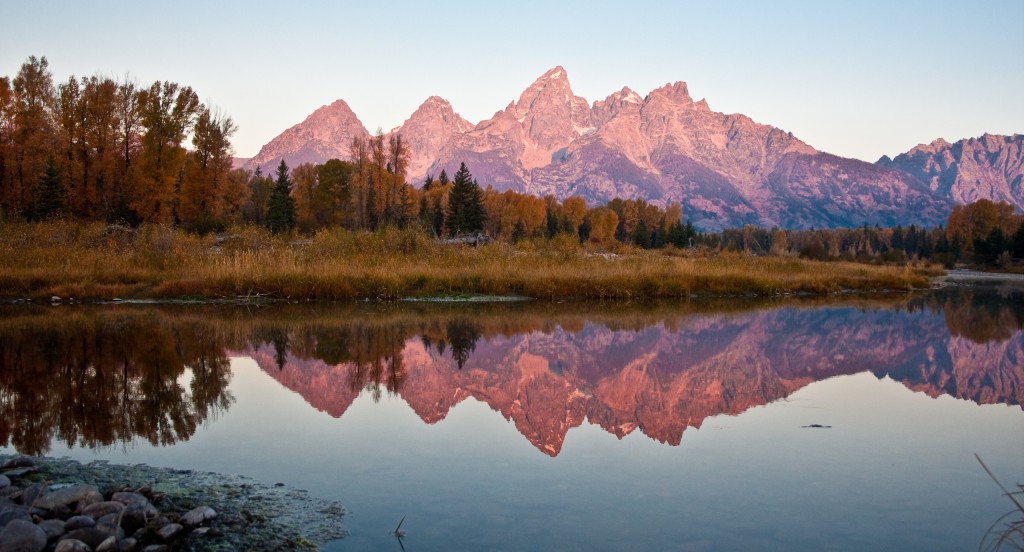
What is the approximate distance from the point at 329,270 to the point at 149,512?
14658mm

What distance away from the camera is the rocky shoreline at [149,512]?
11.0 ft

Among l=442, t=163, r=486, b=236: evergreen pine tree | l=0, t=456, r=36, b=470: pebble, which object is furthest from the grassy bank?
l=442, t=163, r=486, b=236: evergreen pine tree

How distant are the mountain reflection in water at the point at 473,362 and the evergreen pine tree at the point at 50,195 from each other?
20.4 m

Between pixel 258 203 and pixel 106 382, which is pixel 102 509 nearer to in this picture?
pixel 106 382

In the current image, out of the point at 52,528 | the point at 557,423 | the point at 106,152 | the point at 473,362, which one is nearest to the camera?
the point at 52,528

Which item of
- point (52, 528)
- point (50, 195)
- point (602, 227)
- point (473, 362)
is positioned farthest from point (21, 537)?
point (602, 227)

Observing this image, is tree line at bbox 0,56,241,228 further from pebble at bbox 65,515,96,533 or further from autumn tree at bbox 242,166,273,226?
pebble at bbox 65,515,96,533

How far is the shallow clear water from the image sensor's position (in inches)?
161

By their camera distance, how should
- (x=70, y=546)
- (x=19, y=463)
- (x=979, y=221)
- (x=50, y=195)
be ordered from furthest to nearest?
(x=979, y=221) < (x=50, y=195) < (x=19, y=463) < (x=70, y=546)

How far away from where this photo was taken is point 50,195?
31.5m

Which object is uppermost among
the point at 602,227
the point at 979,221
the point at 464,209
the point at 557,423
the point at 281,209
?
the point at 979,221

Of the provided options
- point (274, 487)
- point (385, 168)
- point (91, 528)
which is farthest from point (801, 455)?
point (385, 168)

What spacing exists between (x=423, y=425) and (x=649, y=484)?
7.76 ft

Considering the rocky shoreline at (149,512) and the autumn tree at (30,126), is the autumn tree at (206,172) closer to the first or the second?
the autumn tree at (30,126)
